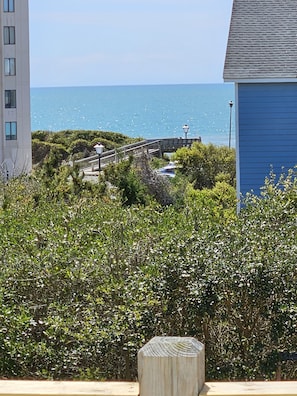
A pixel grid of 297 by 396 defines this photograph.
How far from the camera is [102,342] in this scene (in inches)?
174

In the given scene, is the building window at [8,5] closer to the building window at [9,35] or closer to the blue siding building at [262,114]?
the building window at [9,35]

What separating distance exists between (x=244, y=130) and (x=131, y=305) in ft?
34.5

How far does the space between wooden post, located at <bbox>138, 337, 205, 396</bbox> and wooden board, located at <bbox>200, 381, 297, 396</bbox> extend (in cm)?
6

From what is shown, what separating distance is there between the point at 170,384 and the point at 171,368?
5 centimetres

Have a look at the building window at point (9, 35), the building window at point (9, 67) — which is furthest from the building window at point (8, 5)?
the building window at point (9, 67)

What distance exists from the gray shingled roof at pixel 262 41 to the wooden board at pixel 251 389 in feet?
39.8

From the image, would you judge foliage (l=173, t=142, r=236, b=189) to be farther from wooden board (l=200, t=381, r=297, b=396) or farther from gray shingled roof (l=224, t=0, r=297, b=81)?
wooden board (l=200, t=381, r=297, b=396)

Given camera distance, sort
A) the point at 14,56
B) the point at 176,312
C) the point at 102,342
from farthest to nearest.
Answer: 1. the point at 14,56
2. the point at 176,312
3. the point at 102,342

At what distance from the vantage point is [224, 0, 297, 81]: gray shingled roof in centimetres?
1438

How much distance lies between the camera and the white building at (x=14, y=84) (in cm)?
3788

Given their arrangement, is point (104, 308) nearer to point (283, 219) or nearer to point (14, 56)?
point (283, 219)

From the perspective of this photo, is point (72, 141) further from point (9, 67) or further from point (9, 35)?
point (9, 35)

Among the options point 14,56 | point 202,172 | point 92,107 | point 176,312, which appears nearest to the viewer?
point 176,312

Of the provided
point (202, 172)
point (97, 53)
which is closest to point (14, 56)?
point (202, 172)
